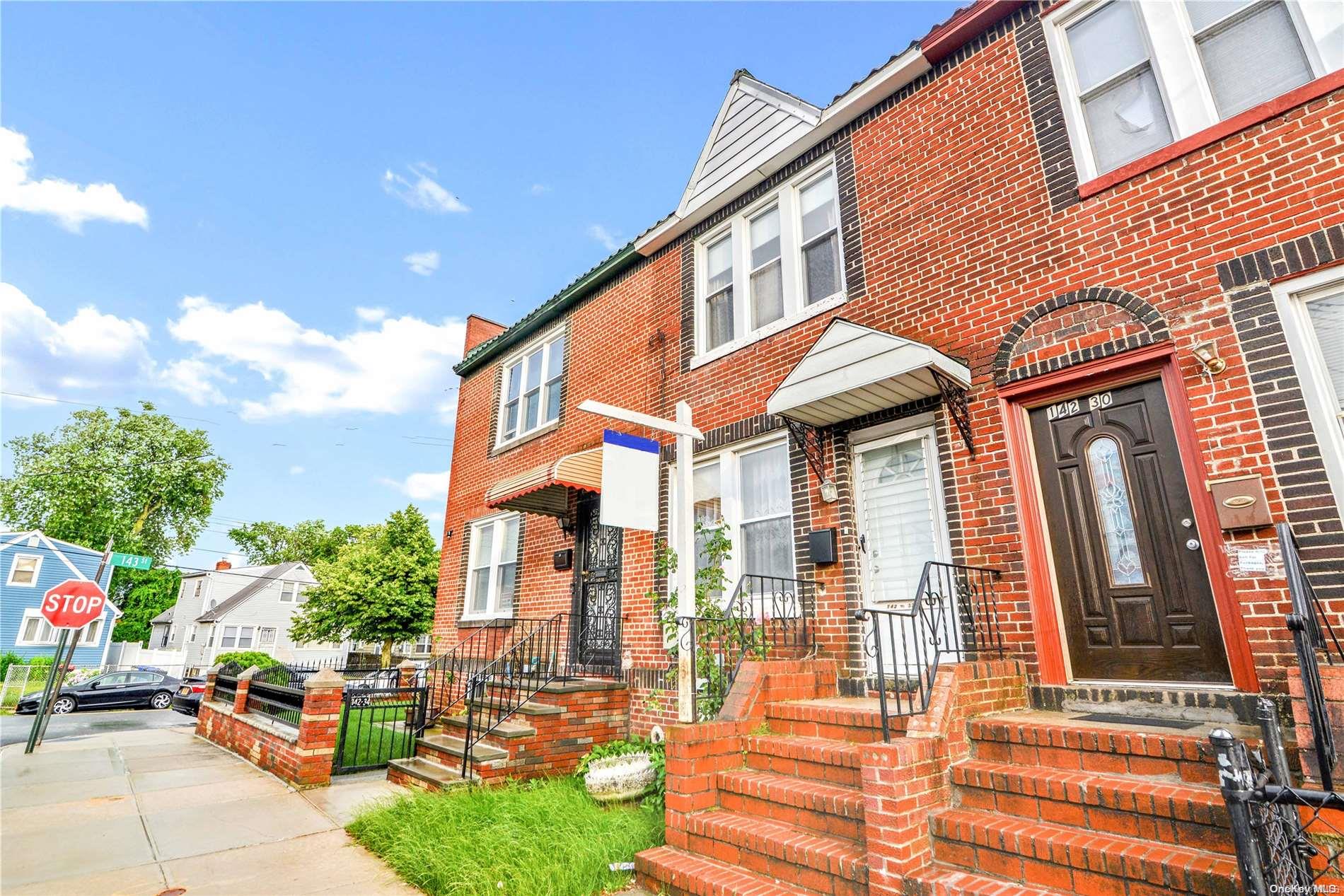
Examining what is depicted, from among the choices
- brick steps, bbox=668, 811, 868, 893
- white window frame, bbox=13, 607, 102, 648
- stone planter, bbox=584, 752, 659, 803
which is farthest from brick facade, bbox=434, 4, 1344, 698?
white window frame, bbox=13, 607, 102, 648

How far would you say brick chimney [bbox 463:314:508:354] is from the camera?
13852 millimetres

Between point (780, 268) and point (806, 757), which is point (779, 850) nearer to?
point (806, 757)

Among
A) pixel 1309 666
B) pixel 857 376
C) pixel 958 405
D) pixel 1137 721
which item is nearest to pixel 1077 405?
pixel 958 405

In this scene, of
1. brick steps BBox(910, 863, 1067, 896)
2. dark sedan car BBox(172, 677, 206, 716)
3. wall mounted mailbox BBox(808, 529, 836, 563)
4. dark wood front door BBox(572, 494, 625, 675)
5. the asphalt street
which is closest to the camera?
brick steps BBox(910, 863, 1067, 896)

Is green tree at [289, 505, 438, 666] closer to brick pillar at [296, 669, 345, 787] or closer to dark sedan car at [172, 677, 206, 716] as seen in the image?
dark sedan car at [172, 677, 206, 716]

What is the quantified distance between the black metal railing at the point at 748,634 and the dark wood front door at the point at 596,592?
2.34m

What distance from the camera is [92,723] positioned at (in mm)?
15180

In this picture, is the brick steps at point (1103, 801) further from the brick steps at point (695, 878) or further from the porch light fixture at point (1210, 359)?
the porch light fixture at point (1210, 359)

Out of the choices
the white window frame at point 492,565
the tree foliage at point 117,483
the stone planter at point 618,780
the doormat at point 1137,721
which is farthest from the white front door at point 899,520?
the tree foliage at point 117,483

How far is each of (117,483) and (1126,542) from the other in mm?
49366

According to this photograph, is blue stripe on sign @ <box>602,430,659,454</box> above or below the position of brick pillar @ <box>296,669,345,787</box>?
above

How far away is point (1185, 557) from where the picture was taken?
4188mm

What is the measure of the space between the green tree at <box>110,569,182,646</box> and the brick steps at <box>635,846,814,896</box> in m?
46.7

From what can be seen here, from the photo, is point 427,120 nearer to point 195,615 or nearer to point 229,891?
Answer: point 229,891
